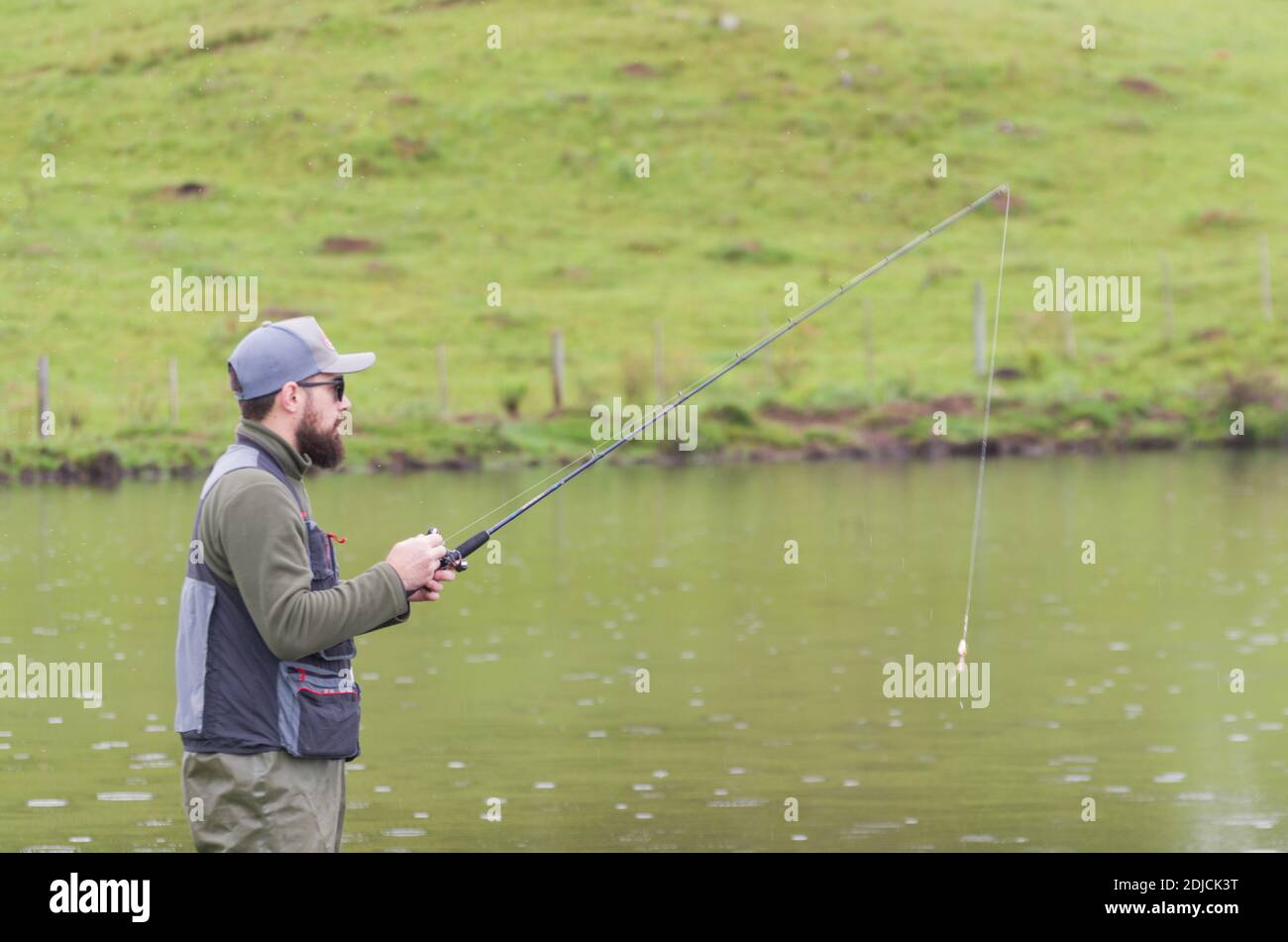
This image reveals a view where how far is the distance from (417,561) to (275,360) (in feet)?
2.36

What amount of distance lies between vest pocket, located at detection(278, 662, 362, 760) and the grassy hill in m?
34.8

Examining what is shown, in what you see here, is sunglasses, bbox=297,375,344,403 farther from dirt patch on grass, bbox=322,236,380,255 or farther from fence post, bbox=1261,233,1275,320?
dirt patch on grass, bbox=322,236,380,255

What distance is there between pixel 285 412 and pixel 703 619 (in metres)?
14.9

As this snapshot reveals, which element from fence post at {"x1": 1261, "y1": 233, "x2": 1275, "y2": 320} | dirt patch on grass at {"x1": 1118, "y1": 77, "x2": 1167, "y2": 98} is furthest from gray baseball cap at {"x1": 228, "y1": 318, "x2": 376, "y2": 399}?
dirt patch on grass at {"x1": 1118, "y1": 77, "x2": 1167, "y2": 98}

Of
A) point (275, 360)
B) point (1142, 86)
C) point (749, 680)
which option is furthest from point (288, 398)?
point (1142, 86)

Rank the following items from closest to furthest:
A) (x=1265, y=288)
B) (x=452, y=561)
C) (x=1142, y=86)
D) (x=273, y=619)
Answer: (x=273, y=619) < (x=452, y=561) < (x=1265, y=288) < (x=1142, y=86)

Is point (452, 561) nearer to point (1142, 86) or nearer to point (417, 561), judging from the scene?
point (417, 561)

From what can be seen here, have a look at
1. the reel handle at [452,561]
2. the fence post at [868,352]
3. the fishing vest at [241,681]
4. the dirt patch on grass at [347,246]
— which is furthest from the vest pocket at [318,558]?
the dirt patch on grass at [347,246]

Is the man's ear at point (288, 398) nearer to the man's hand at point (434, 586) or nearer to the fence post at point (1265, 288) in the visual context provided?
the man's hand at point (434, 586)

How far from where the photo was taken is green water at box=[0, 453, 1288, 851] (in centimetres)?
1291

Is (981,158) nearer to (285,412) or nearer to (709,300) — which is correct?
(709,300)

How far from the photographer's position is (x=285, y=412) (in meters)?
6.97

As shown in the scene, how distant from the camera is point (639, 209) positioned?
2825 inches

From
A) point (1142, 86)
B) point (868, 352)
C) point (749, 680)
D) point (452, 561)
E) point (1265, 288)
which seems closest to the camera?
point (452, 561)
